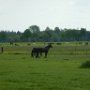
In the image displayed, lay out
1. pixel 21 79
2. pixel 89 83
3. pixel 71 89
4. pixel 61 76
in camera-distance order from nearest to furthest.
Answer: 1. pixel 71 89
2. pixel 89 83
3. pixel 21 79
4. pixel 61 76

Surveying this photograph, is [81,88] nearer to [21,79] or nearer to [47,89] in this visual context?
[47,89]

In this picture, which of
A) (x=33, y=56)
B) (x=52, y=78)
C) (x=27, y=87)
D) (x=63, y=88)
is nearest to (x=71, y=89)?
(x=63, y=88)

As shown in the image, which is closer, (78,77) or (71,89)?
(71,89)

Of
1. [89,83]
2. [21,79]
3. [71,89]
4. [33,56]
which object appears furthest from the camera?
[33,56]

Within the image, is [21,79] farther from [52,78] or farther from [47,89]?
[47,89]

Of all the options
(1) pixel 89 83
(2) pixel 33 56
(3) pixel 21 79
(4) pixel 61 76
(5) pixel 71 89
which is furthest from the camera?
(2) pixel 33 56

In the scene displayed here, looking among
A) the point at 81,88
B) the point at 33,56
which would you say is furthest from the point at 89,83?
the point at 33,56

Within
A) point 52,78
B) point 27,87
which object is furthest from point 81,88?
point 52,78

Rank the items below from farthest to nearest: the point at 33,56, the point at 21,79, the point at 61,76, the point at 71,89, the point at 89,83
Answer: the point at 33,56, the point at 61,76, the point at 21,79, the point at 89,83, the point at 71,89

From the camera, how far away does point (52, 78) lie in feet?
80.5

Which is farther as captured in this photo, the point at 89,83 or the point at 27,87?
the point at 89,83

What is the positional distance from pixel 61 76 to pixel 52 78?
128 centimetres

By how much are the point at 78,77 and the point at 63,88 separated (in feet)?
16.3

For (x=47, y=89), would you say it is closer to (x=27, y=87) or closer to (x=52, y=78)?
(x=27, y=87)
